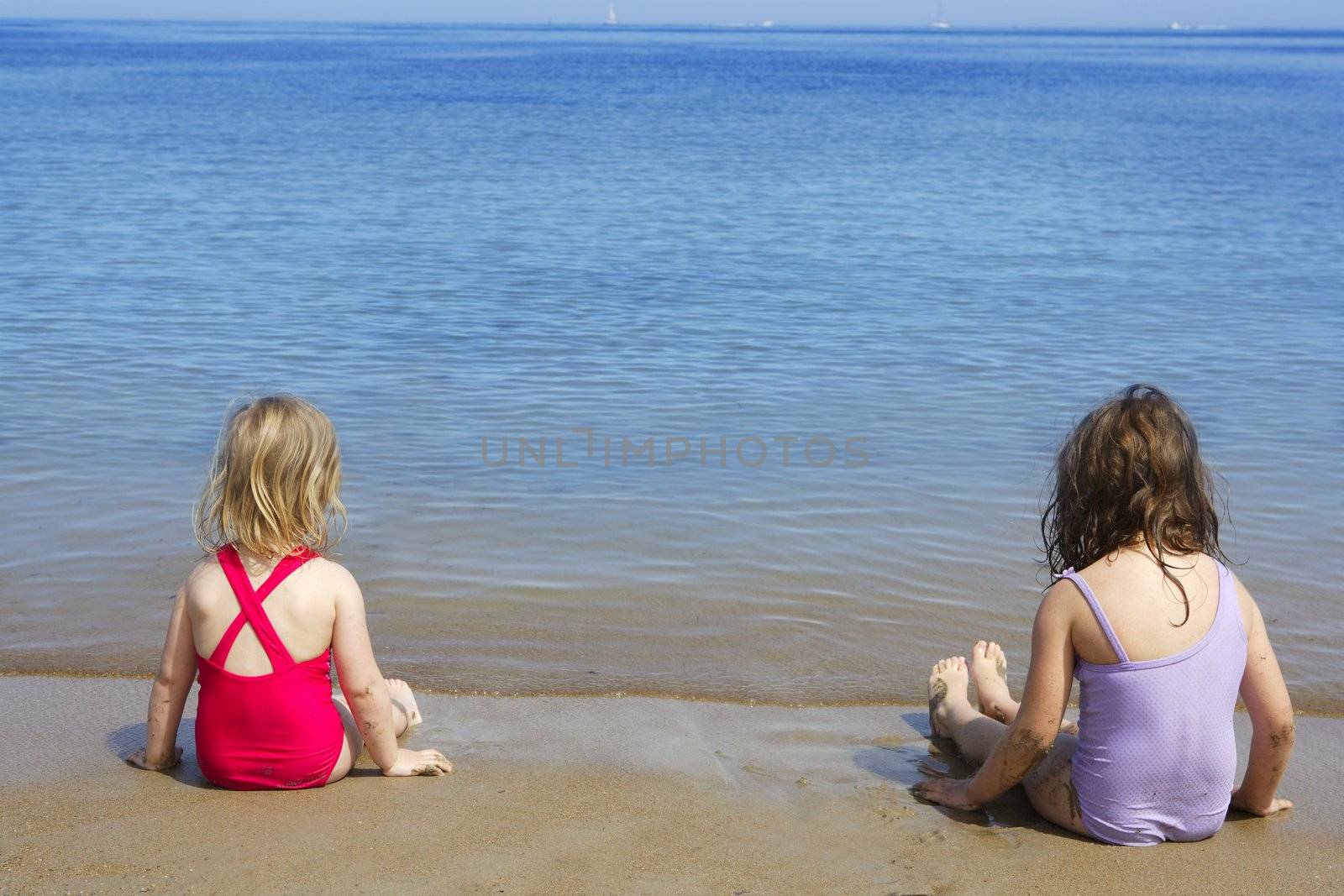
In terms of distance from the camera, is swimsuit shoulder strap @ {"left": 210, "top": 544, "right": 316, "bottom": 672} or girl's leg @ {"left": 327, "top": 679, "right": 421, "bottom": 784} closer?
swimsuit shoulder strap @ {"left": 210, "top": 544, "right": 316, "bottom": 672}

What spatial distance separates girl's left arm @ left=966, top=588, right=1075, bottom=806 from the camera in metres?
2.79

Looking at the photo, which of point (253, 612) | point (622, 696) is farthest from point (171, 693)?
point (622, 696)

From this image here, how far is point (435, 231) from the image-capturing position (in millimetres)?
15945

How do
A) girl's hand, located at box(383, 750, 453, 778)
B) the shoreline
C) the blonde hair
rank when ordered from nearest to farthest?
the blonde hair < girl's hand, located at box(383, 750, 453, 778) < the shoreline

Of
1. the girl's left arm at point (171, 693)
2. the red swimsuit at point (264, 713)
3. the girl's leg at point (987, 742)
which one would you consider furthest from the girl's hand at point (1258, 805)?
the girl's left arm at point (171, 693)

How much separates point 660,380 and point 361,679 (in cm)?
574

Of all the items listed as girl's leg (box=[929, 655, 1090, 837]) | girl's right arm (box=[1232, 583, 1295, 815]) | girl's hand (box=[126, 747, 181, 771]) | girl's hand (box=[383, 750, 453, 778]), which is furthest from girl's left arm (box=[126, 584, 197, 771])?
girl's right arm (box=[1232, 583, 1295, 815])

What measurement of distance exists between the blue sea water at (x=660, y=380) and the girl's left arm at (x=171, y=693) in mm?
1022

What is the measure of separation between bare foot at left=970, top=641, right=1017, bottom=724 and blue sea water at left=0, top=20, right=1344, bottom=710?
51cm

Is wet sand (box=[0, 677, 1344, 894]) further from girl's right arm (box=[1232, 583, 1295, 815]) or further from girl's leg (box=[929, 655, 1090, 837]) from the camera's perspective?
girl's right arm (box=[1232, 583, 1295, 815])

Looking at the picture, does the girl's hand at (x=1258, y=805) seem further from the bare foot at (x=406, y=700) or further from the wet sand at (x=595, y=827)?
the bare foot at (x=406, y=700)

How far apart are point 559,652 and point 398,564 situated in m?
1.06

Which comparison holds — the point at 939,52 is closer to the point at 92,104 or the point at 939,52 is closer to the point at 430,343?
the point at 92,104

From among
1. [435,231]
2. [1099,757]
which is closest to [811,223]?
[435,231]
